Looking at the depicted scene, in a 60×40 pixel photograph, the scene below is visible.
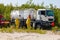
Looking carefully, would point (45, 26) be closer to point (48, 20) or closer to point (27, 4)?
point (48, 20)

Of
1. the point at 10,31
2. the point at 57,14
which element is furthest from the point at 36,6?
the point at 10,31

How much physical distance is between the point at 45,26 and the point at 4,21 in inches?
181

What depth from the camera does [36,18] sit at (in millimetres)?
27859

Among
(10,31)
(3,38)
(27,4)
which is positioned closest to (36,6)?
(27,4)

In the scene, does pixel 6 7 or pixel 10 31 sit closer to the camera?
pixel 10 31

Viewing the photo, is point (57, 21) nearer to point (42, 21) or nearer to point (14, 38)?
point (42, 21)

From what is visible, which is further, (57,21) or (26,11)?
(57,21)

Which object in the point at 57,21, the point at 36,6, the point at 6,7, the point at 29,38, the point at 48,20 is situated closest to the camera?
the point at 29,38

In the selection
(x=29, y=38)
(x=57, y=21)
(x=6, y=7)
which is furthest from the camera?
(x=6, y=7)

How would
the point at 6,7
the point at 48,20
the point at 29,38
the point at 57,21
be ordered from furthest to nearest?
the point at 6,7
the point at 57,21
the point at 48,20
the point at 29,38

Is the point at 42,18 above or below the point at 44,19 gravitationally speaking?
above

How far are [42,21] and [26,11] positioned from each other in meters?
2.53

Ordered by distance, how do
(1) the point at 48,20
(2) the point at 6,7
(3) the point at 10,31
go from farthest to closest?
(2) the point at 6,7 → (1) the point at 48,20 → (3) the point at 10,31

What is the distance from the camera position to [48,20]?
2734 centimetres
